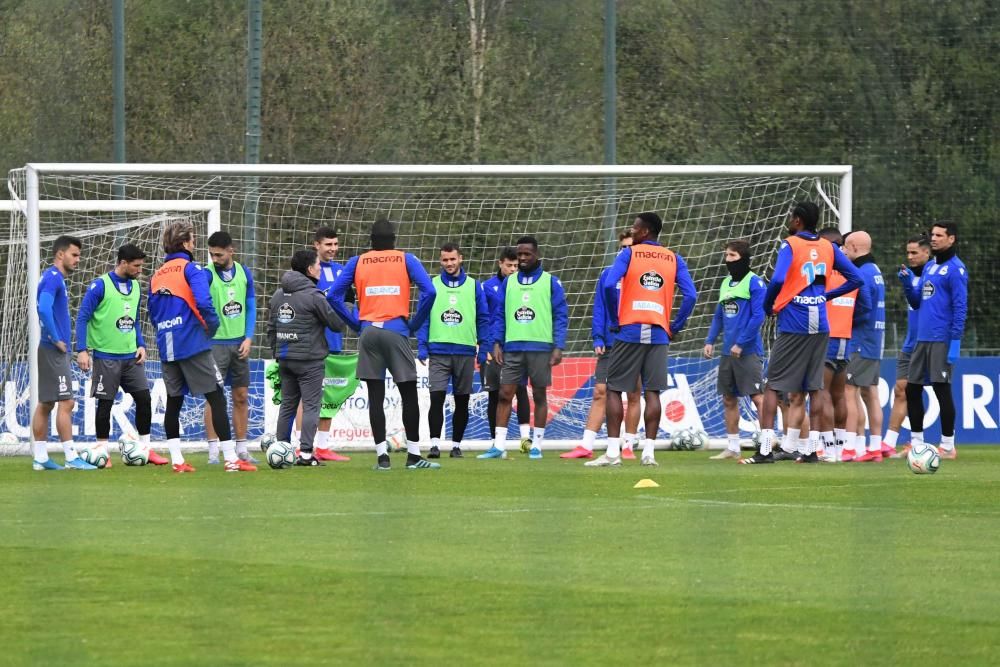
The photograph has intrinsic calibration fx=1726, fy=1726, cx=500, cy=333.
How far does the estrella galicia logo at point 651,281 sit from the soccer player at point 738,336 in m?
1.96

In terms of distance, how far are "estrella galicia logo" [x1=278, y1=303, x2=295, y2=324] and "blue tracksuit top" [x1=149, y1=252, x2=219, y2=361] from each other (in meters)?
0.91

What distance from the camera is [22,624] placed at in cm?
670

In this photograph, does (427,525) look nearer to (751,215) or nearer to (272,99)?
(751,215)

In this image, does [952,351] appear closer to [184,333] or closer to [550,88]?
[184,333]

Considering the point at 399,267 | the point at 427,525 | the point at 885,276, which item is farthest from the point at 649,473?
the point at 885,276

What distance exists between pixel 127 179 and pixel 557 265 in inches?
232

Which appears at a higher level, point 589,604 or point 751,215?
point 751,215

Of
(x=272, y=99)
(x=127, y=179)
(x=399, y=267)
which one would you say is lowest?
(x=399, y=267)

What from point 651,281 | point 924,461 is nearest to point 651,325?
point 651,281

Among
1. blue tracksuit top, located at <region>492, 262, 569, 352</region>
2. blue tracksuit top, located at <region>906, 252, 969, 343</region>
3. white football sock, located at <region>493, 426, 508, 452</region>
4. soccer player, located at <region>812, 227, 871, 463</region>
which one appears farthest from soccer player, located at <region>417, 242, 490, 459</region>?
blue tracksuit top, located at <region>906, 252, 969, 343</region>

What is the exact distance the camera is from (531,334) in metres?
17.4

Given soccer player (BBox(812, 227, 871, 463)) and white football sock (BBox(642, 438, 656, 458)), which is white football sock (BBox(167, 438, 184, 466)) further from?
soccer player (BBox(812, 227, 871, 463))

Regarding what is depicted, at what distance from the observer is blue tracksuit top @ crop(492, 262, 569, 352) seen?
57.2 feet

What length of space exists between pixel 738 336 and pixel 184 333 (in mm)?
5423
